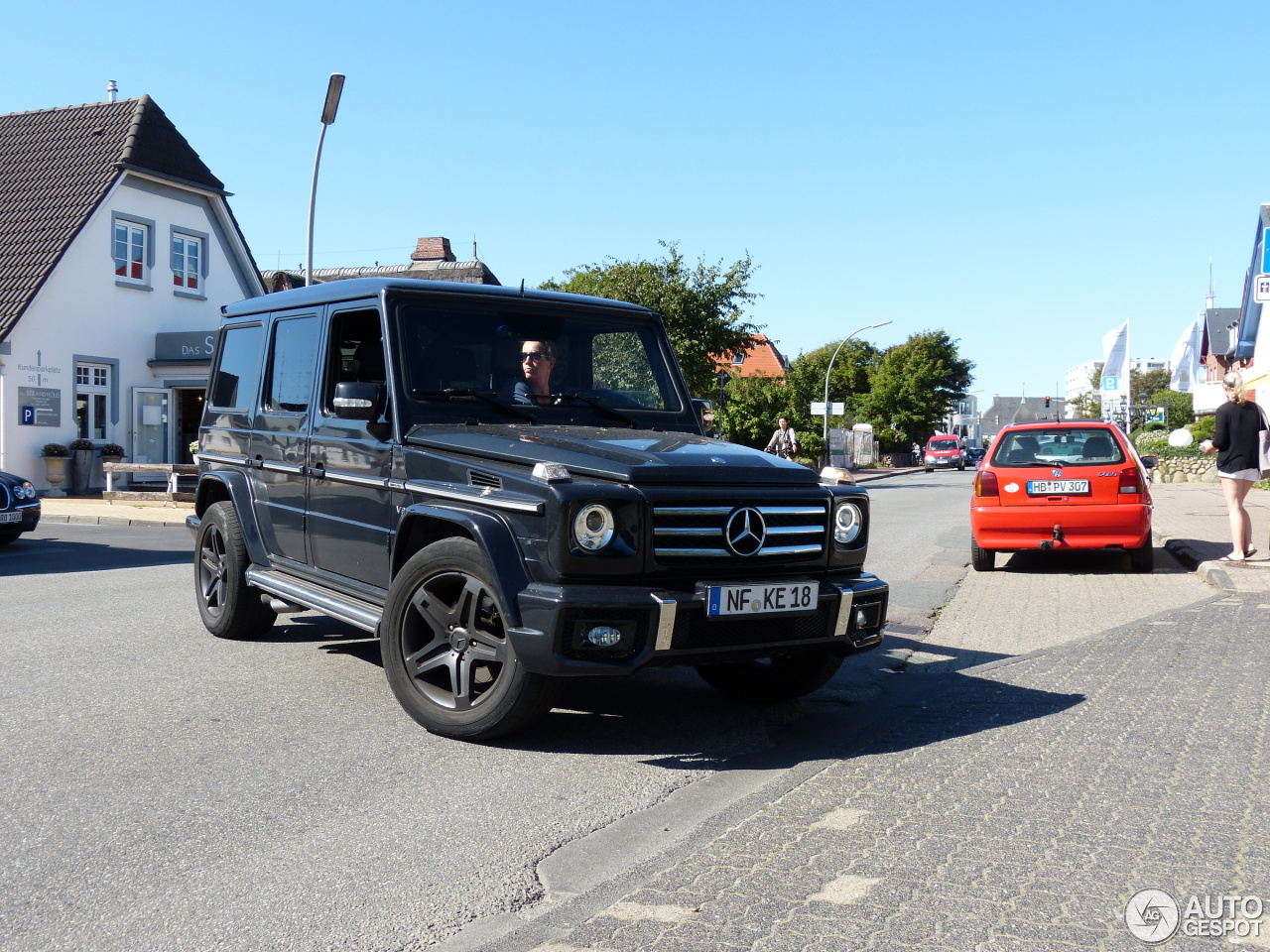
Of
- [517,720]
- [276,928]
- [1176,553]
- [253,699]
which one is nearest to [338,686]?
[253,699]

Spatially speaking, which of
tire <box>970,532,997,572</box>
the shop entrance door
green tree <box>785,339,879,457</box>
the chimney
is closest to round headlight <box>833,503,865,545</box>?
tire <box>970,532,997,572</box>

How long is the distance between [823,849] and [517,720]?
1.50 meters

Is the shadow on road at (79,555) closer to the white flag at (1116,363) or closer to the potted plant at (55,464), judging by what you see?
the potted plant at (55,464)

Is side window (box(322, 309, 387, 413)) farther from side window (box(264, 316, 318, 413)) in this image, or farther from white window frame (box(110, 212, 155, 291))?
white window frame (box(110, 212, 155, 291))

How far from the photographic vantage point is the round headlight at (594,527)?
14.7ft

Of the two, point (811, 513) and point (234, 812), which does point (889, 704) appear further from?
point (234, 812)

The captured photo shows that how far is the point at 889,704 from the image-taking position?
5.79 m

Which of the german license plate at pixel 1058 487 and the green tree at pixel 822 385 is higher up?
the green tree at pixel 822 385

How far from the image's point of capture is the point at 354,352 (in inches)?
238

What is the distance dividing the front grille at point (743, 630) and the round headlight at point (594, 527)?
1.33 feet

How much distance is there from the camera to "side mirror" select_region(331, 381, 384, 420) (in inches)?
213

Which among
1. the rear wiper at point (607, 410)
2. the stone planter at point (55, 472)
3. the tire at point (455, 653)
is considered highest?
the rear wiper at point (607, 410)

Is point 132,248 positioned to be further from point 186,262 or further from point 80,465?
point 80,465

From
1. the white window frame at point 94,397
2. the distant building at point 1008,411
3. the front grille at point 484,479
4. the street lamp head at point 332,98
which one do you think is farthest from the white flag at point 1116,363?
the distant building at point 1008,411
